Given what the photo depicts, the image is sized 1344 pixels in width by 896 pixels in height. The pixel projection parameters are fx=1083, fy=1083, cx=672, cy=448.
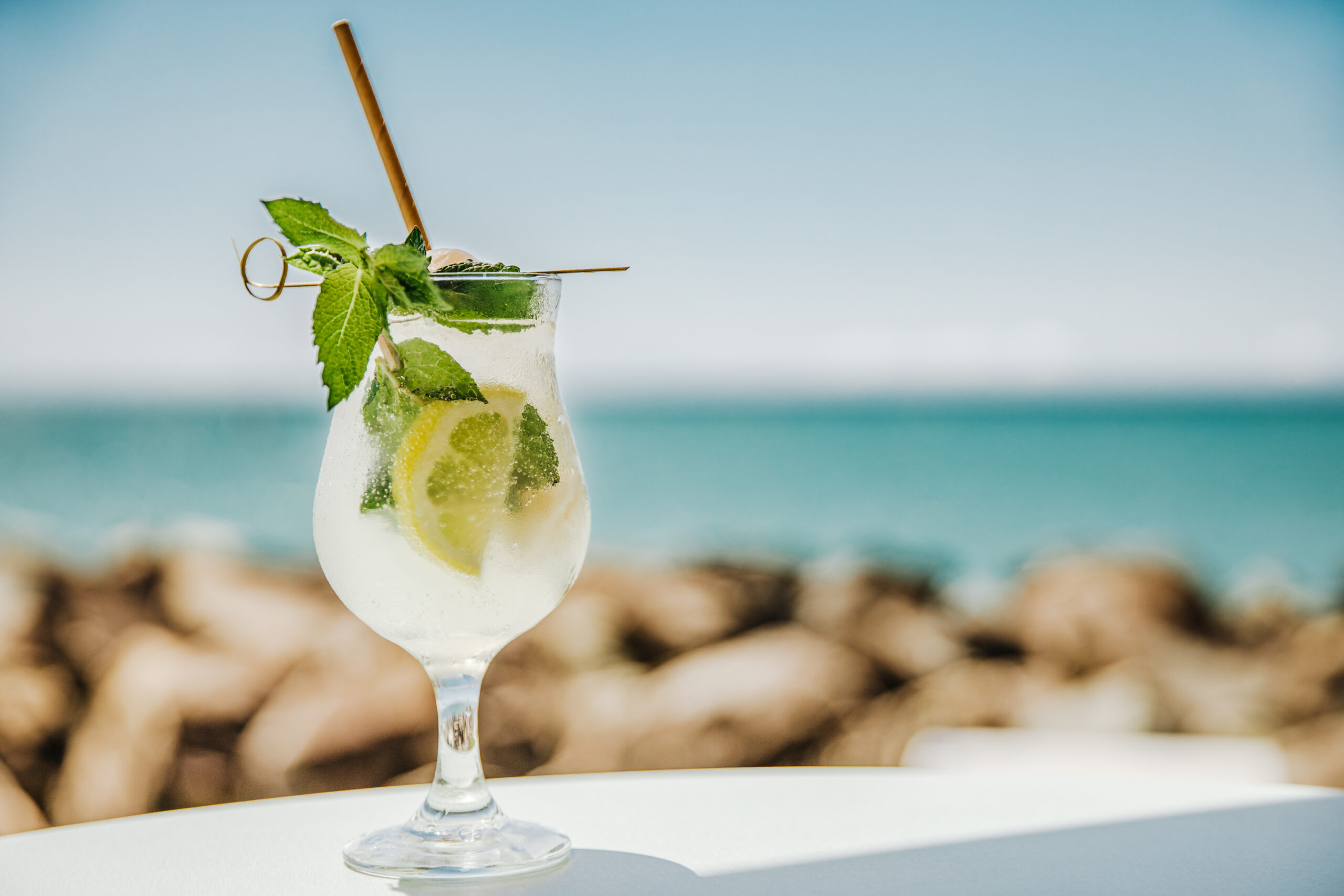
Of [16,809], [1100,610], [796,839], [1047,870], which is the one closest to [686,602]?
[1100,610]

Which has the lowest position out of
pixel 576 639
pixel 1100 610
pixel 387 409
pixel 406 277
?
pixel 1100 610

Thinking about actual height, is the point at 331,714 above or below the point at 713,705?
above

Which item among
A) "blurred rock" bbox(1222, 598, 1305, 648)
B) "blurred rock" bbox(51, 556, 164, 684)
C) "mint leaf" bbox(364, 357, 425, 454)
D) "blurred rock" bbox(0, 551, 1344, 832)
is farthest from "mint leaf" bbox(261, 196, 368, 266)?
"blurred rock" bbox(1222, 598, 1305, 648)

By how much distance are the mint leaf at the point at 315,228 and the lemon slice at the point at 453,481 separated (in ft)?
0.49

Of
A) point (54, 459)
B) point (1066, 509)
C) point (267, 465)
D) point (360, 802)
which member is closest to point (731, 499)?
point (1066, 509)

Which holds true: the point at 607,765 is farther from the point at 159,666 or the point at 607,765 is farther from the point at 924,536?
the point at 924,536

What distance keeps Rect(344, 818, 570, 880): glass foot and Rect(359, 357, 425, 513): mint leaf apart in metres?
0.30

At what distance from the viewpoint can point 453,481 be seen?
0.94 metres

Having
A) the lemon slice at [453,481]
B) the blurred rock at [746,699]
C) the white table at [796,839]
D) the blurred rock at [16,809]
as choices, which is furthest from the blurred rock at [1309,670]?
the blurred rock at [16,809]

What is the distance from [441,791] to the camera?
98cm

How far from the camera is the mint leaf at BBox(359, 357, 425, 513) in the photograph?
94 cm

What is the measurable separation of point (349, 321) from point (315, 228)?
95mm

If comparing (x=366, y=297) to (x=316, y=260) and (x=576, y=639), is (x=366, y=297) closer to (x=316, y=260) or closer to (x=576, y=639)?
(x=316, y=260)

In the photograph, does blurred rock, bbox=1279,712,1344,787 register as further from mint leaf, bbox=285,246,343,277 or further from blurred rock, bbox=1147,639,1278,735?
mint leaf, bbox=285,246,343,277
